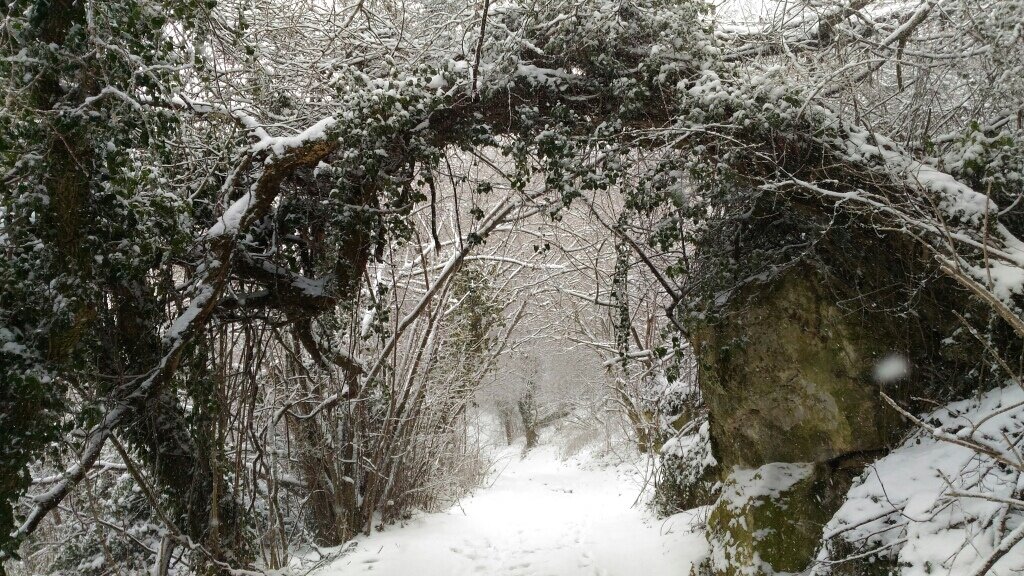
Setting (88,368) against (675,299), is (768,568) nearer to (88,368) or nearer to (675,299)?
(675,299)

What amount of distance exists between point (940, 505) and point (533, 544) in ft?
14.2

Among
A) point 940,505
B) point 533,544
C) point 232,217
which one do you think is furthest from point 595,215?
point 533,544

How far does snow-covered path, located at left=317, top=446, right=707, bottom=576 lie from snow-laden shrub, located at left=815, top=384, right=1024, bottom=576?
1.67m

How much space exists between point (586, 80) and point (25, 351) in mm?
2984

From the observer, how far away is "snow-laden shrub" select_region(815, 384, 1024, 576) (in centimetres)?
207

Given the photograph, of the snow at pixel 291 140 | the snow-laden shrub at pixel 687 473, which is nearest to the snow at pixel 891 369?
the snow-laden shrub at pixel 687 473

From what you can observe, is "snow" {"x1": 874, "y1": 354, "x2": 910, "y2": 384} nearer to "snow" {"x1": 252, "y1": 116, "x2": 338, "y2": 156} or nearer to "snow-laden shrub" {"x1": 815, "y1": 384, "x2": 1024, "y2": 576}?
"snow-laden shrub" {"x1": 815, "y1": 384, "x2": 1024, "y2": 576}

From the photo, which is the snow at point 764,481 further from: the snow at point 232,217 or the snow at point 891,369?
the snow at point 232,217

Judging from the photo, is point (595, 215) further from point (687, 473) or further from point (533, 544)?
point (533, 544)

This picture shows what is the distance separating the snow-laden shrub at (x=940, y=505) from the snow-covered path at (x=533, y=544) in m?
1.67

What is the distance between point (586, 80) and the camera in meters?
3.26

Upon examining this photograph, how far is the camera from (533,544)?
5746 mm

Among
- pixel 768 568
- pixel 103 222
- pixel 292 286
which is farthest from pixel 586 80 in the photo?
pixel 768 568

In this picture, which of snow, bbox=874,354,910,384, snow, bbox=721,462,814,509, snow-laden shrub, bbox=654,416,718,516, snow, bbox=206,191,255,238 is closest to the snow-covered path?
snow-laden shrub, bbox=654,416,718,516
